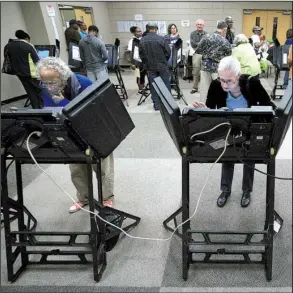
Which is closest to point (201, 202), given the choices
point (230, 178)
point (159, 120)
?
point (230, 178)

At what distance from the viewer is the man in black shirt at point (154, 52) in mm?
4812

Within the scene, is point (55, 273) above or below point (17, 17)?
below

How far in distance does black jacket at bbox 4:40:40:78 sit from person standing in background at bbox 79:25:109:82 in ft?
2.38

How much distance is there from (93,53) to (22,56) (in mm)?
1047

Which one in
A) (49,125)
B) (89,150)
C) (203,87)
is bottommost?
(203,87)

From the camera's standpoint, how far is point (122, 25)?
1028 cm

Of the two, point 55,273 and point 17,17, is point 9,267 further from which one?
point 17,17

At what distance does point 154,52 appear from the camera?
192 inches

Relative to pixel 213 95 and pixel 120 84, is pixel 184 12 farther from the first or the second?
pixel 213 95

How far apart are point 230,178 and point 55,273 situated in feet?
4.75

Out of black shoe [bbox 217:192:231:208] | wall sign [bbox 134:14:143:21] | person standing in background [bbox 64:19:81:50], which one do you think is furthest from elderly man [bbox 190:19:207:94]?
black shoe [bbox 217:192:231:208]

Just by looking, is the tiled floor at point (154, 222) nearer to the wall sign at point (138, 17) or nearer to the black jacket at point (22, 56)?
the black jacket at point (22, 56)

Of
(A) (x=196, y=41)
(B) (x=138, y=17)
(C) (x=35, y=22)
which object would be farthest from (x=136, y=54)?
(B) (x=138, y=17)

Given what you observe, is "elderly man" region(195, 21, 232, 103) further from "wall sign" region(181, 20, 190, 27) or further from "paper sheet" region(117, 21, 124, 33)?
"paper sheet" region(117, 21, 124, 33)
